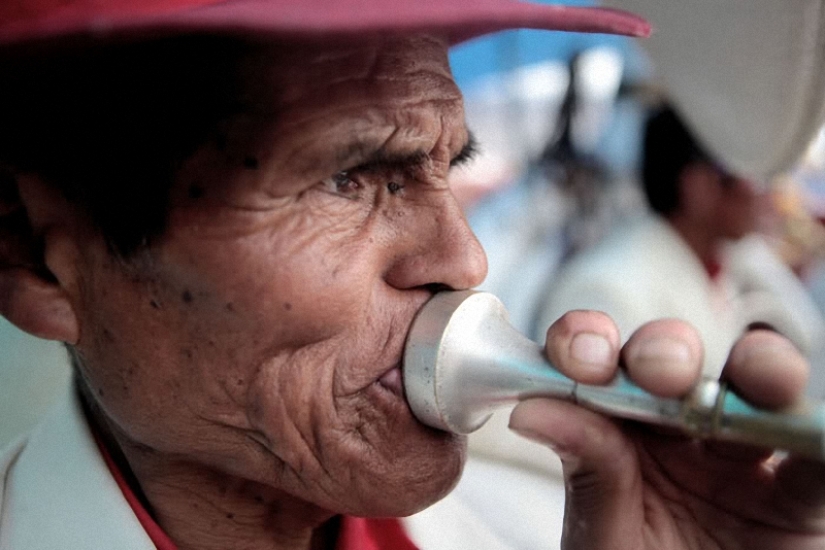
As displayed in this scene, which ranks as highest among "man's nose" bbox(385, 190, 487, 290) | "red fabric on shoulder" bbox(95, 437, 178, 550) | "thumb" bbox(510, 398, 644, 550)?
"man's nose" bbox(385, 190, 487, 290)

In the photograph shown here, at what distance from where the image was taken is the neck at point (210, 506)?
3.45ft

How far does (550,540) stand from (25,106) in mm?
955

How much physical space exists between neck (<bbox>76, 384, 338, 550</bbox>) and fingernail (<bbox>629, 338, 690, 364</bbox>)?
0.53m

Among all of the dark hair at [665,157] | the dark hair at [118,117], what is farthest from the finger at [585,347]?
the dark hair at [665,157]

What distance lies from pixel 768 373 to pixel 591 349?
0.14 m

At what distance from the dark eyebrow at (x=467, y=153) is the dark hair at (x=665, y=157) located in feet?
7.57

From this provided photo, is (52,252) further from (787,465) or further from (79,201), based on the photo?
(787,465)

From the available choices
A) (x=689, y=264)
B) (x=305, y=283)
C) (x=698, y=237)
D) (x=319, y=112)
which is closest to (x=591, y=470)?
(x=305, y=283)

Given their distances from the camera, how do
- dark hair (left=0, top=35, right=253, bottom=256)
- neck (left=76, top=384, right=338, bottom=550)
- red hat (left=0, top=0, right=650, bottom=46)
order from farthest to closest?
neck (left=76, top=384, right=338, bottom=550), dark hair (left=0, top=35, right=253, bottom=256), red hat (left=0, top=0, right=650, bottom=46)

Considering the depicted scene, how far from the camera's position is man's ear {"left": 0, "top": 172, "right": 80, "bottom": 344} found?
0.95 m

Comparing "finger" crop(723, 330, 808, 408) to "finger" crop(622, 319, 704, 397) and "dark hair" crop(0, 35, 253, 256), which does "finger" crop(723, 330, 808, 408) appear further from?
"dark hair" crop(0, 35, 253, 256)

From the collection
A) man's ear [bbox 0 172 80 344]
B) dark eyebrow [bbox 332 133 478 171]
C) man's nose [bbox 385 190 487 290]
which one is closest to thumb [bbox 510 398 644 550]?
man's nose [bbox 385 190 487 290]

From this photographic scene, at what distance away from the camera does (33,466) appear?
1.09 meters

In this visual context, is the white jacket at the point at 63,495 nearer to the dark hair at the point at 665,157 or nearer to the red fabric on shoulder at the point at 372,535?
the red fabric on shoulder at the point at 372,535
